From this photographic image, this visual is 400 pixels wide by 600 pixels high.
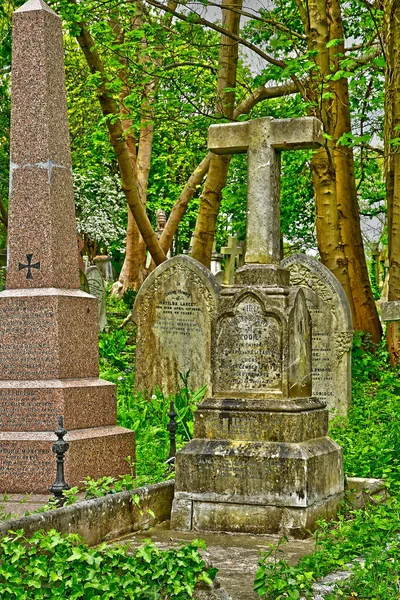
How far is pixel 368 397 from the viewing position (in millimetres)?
14312

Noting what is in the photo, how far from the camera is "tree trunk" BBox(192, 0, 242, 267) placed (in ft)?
58.7

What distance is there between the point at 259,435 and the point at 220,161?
35.3ft

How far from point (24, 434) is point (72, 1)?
30.7 ft

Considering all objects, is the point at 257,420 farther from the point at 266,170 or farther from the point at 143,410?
the point at 143,410

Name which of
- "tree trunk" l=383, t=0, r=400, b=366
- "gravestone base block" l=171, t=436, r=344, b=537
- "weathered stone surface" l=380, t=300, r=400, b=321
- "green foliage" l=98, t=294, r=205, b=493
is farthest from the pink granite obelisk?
"tree trunk" l=383, t=0, r=400, b=366

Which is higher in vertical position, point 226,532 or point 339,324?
A: point 339,324

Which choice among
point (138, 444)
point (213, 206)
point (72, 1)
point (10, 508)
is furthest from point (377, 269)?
point (10, 508)

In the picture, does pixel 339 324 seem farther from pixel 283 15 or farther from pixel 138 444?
pixel 283 15

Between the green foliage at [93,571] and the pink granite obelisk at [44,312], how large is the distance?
138 inches

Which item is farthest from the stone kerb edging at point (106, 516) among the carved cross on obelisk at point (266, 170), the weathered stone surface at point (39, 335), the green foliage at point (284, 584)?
the carved cross on obelisk at point (266, 170)

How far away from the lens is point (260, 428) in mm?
7988

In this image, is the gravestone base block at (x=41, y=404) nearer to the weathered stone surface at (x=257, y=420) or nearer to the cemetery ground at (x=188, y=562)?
the cemetery ground at (x=188, y=562)

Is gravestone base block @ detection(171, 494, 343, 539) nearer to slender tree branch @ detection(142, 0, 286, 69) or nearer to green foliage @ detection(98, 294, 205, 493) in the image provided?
green foliage @ detection(98, 294, 205, 493)

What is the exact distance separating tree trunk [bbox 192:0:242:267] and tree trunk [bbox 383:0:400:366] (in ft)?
8.91
